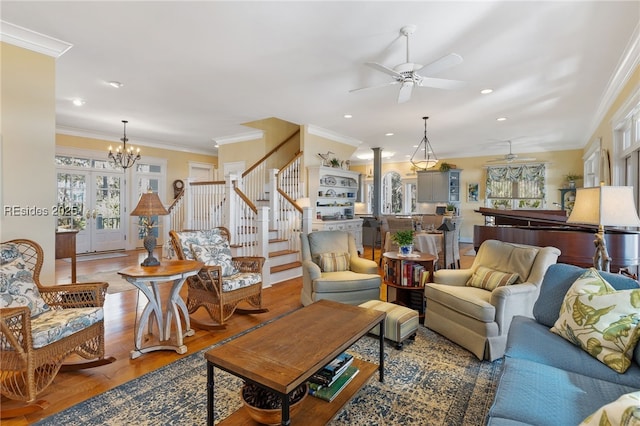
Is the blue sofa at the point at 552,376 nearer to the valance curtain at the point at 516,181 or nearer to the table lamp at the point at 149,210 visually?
the table lamp at the point at 149,210

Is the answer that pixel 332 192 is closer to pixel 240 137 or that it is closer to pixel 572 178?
pixel 240 137

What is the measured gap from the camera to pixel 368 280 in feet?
11.5

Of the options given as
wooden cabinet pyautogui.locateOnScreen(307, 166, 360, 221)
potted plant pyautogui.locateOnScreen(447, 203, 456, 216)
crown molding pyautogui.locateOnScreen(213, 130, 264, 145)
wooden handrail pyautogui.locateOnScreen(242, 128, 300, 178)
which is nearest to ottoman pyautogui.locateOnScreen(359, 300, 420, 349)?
wooden cabinet pyautogui.locateOnScreen(307, 166, 360, 221)

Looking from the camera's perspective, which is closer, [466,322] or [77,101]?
[466,322]

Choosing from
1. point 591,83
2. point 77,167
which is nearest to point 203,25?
point 591,83

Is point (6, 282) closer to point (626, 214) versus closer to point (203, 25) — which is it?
point (203, 25)

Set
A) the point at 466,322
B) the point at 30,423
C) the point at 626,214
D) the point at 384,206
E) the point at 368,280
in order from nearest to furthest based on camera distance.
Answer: the point at 30,423
the point at 626,214
the point at 466,322
the point at 368,280
the point at 384,206

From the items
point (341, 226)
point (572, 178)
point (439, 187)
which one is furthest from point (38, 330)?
point (572, 178)

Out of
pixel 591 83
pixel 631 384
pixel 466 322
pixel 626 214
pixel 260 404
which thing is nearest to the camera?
pixel 631 384

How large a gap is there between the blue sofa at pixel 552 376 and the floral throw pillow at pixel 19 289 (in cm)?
301

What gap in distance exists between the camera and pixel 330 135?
696cm

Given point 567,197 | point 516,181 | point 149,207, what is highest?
point 516,181

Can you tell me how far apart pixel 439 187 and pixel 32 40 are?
937 centimetres

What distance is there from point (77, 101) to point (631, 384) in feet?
22.9
